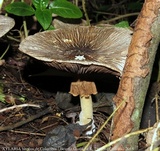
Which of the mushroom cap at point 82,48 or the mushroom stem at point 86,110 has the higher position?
the mushroom cap at point 82,48

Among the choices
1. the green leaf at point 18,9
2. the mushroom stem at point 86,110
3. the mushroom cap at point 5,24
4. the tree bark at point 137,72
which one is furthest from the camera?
the green leaf at point 18,9

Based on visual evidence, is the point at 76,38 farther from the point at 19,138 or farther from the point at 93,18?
the point at 93,18

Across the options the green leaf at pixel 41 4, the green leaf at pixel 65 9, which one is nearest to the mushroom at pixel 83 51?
the green leaf at pixel 65 9

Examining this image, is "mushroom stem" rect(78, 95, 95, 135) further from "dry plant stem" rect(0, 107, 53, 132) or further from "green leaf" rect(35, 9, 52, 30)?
"green leaf" rect(35, 9, 52, 30)

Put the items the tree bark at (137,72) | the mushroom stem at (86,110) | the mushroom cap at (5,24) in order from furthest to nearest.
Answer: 1. the mushroom stem at (86,110)
2. the mushroom cap at (5,24)
3. the tree bark at (137,72)

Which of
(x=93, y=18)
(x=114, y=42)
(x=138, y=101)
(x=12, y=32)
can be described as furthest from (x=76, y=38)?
(x=93, y=18)

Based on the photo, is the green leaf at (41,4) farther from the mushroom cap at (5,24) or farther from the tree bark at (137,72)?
the tree bark at (137,72)

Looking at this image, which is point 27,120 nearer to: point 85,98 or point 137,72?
point 85,98
